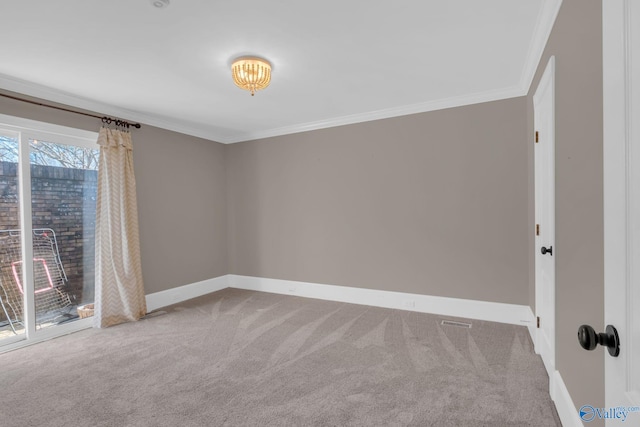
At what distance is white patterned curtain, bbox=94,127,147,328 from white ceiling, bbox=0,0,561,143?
521 mm

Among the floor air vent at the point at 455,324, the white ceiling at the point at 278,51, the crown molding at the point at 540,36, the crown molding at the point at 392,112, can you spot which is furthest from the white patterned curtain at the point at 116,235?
the crown molding at the point at 540,36

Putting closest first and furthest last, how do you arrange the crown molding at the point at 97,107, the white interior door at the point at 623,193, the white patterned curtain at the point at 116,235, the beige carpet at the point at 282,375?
the white interior door at the point at 623,193
the beige carpet at the point at 282,375
the crown molding at the point at 97,107
the white patterned curtain at the point at 116,235

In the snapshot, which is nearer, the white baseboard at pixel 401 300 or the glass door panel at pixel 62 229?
the glass door panel at pixel 62 229

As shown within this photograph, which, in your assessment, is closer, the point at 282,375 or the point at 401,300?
the point at 282,375

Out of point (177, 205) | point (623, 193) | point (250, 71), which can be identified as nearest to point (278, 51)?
point (250, 71)

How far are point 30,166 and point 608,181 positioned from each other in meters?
4.51

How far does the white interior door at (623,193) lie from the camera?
0.68 m

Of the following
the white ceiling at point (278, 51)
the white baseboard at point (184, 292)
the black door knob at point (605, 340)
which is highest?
the white ceiling at point (278, 51)

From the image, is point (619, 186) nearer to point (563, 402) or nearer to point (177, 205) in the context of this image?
point (563, 402)

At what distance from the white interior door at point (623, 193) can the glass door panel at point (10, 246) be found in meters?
4.45

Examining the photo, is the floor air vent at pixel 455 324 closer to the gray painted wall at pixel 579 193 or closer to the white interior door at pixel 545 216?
the white interior door at pixel 545 216

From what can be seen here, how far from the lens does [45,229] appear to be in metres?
3.51

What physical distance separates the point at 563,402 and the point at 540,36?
2.45 meters

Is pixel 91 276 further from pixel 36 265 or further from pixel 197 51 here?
pixel 197 51
